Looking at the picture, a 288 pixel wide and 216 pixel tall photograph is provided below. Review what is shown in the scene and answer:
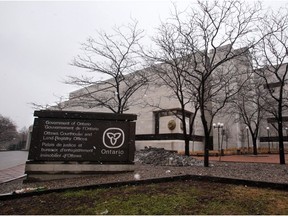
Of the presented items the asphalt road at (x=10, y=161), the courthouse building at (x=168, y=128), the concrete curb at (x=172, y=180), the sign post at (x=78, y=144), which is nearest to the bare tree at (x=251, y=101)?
the courthouse building at (x=168, y=128)

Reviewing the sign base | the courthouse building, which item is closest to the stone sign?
the sign base

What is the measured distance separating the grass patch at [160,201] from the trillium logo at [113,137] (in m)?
2.88

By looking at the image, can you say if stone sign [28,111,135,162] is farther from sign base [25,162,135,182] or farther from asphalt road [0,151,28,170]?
asphalt road [0,151,28,170]

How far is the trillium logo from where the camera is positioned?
827 centimetres

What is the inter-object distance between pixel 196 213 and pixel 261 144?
39514mm

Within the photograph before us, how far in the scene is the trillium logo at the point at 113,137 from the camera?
27.1 feet

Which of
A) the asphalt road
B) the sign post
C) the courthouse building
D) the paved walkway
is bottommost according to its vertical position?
the asphalt road

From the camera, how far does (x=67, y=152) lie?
25.6 ft

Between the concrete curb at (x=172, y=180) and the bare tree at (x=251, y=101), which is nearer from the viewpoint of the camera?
the concrete curb at (x=172, y=180)

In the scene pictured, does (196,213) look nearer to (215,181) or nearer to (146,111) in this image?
(215,181)

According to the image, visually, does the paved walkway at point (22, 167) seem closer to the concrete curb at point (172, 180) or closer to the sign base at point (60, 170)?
the sign base at point (60, 170)

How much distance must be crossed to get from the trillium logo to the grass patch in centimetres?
288

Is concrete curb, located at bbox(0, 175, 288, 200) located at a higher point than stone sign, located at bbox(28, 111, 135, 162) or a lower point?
lower

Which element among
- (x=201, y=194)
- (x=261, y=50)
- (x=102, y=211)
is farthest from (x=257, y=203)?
(x=261, y=50)
